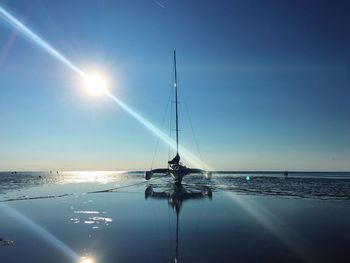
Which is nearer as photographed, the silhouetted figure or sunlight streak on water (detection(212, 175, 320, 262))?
sunlight streak on water (detection(212, 175, 320, 262))

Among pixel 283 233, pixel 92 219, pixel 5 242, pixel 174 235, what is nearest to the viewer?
pixel 5 242

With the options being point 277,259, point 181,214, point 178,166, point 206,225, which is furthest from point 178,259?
point 178,166

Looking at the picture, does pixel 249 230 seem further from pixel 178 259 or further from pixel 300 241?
pixel 178 259

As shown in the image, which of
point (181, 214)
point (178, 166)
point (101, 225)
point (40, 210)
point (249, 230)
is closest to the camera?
point (249, 230)

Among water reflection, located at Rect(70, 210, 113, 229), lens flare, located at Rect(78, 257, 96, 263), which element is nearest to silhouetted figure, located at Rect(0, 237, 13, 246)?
lens flare, located at Rect(78, 257, 96, 263)

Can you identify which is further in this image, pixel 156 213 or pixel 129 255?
pixel 156 213

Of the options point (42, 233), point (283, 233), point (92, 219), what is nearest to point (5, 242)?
point (42, 233)

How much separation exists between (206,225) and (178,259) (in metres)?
8.41

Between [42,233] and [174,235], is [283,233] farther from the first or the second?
[42,233]

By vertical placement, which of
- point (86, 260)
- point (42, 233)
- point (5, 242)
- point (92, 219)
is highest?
point (92, 219)

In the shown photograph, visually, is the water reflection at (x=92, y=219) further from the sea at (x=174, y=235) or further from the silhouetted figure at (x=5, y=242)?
the silhouetted figure at (x=5, y=242)

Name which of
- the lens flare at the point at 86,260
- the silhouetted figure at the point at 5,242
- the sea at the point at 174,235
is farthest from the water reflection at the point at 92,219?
the lens flare at the point at 86,260

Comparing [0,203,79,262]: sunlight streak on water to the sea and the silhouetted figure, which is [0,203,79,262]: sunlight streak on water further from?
the silhouetted figure

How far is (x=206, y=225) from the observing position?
71.4 ft
